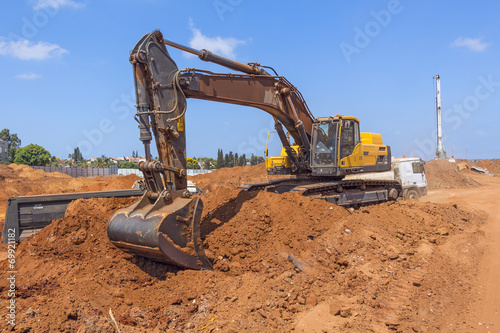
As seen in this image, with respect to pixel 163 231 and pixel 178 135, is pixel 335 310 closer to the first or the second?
pixel 163 231

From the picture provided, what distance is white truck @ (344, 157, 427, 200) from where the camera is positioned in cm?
1730

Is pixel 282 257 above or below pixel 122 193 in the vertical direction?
below

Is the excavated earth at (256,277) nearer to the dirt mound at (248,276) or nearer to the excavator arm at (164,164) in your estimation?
the dirt mound at (248,276)

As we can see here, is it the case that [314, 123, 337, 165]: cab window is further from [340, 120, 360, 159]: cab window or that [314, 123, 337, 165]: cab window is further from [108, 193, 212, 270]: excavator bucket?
[108, 193, 212, 270]: excavator bucket

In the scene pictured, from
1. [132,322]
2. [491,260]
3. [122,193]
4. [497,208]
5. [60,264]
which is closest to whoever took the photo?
[132,322]

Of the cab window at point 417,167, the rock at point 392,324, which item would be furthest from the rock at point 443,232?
the cab window at point 417,167

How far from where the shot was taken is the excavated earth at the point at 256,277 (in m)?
4.79

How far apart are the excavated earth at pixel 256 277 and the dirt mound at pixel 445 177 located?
71.1 ft

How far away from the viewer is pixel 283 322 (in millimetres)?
4875

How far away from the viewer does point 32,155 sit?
180ft

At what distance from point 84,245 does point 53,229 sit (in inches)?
29.6

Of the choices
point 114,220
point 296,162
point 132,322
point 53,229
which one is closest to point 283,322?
point 132,322

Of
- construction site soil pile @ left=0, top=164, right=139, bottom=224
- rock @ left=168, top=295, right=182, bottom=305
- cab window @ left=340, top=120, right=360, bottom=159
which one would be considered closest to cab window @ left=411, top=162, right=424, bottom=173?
cab window @ left=340, top=120, right=360, bottom=159

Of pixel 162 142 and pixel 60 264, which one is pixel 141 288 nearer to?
pixel 60 264
